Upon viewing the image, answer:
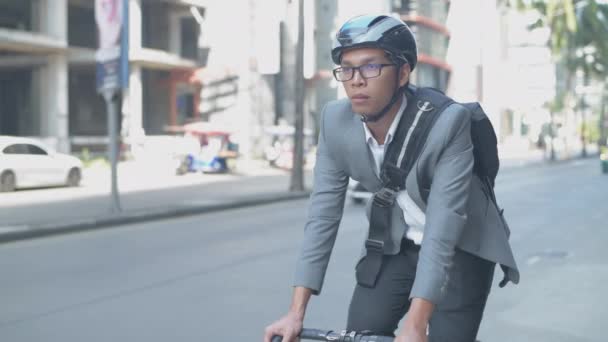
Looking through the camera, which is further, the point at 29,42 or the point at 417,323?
the point at 29,42

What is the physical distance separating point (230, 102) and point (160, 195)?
76.6 ft

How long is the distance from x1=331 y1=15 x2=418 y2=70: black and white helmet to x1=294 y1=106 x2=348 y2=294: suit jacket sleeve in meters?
0.36

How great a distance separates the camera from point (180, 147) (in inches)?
1207

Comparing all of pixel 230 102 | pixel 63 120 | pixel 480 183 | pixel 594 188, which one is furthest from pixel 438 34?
pixel 480 183

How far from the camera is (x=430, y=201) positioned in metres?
2.46

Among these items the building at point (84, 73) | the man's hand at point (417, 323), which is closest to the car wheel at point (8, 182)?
the building at point (84, 73)

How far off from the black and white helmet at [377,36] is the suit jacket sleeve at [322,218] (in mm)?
362

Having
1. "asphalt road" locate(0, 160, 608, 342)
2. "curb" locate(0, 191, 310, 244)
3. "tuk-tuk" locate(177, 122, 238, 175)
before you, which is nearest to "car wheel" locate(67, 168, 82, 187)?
"tuk-tuk" locate(177, 122, 238, 175)

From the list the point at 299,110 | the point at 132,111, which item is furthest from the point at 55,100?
the point at 299,110

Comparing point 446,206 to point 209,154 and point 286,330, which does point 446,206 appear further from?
point 209,154

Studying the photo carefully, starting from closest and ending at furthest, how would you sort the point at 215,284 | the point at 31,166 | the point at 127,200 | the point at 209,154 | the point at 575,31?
the point at 215,284 < the point at 127,200 < the point at 31,166 < the point at 209,154 < the point at 575,31

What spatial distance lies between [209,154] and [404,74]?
2798 centimetres

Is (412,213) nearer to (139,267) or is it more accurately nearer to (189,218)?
(139,267)

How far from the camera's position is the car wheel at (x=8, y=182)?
65.9 ft
